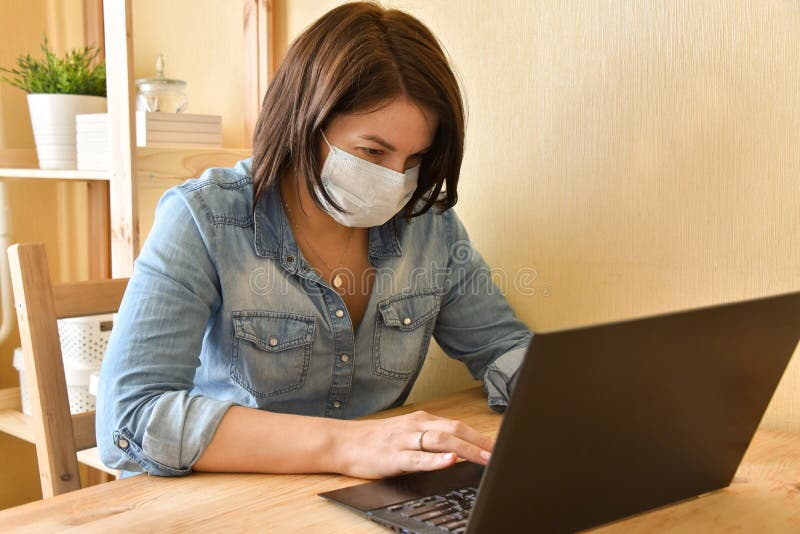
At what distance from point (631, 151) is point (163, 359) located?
30.0 inches

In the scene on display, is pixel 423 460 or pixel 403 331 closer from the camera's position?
pixel 423 460

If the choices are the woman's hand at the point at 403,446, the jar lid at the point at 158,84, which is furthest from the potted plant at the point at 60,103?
the woman's hand at the point at 403,446

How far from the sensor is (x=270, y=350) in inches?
46.2

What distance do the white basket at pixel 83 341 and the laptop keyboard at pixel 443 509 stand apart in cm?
127

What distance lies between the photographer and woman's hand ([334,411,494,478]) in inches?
34.9

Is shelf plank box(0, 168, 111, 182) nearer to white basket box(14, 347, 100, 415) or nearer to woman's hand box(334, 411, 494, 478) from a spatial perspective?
white basket box(14, 347, 100, 415)

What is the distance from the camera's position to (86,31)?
95.6 inches

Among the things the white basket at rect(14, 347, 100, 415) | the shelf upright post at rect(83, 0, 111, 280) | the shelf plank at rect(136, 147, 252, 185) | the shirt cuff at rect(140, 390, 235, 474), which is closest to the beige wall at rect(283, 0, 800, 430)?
the shelf plank at rect(136, 147, 252, 185)

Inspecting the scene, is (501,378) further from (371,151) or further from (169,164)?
(169,164)

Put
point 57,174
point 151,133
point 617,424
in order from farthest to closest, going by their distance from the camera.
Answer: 1. point 57,174
2. point 151,133
3. point 617,424

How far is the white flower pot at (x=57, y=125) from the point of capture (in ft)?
6.38

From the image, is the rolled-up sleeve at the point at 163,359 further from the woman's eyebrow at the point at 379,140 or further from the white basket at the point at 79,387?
the white basket at the point at 79,387

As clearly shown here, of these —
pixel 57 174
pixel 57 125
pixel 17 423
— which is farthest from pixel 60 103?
pixel 17 423

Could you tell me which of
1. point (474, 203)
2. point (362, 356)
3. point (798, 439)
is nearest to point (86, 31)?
point (474, 203)
